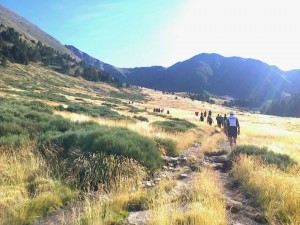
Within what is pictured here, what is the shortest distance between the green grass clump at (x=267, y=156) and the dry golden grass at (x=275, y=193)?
2305mm

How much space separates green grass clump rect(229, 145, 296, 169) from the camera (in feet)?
42.0

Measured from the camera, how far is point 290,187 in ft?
26.8

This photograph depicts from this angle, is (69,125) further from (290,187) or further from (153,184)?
(290,187)

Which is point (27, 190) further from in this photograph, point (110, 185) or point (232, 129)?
point (232, 129)

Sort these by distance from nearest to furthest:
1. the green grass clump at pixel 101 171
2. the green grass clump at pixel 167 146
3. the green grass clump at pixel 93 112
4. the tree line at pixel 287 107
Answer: the green grass clump at pixel 101 171 → the green grass clump at pixel 167 146 → the green grass clump at pixel 93 112 → the tree line at pixel 287 107

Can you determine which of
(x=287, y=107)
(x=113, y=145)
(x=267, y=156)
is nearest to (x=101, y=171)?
(x=113, y=145)

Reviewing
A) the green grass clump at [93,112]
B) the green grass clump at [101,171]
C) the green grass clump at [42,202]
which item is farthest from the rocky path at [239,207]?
the green grass clump at [93,112]

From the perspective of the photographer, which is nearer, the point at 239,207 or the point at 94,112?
the point at 239,207

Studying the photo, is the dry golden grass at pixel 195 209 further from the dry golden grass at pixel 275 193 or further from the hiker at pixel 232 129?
the hiker at pixel 232 129

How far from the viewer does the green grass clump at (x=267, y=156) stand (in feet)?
42.0

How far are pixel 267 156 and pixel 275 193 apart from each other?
5.54 metres

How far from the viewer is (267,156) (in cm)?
1349

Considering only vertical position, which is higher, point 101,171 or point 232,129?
point 232,129

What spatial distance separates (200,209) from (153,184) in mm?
3075
